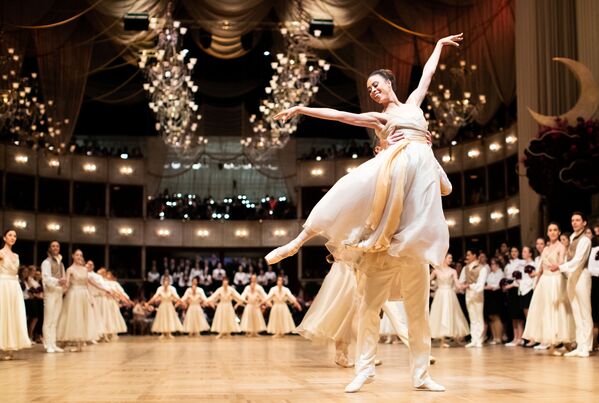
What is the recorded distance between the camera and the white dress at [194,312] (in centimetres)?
2516

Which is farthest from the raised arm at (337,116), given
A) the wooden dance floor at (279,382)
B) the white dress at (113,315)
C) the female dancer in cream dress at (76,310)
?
the white dress at (113,315)

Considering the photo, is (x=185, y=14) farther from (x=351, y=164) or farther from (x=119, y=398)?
(x=119, y=398)

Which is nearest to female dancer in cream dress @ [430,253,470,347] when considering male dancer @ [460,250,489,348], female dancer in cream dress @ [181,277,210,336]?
male dancer @ [460,250,489,348]

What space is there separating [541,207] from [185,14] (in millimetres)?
11443

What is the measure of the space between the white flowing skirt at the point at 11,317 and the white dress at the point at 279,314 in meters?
13.1

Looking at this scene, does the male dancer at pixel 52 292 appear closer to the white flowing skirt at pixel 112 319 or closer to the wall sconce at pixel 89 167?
the white flowing skirt at pixel 112 319

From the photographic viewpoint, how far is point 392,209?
212 inches

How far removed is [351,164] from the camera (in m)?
34.5

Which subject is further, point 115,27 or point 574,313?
point 115,27

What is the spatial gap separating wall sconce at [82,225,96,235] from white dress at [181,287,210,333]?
9.26 m

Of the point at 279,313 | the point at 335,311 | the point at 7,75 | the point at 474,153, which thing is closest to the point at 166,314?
the point at 279,313

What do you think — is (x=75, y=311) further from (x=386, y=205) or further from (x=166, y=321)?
(x=386, y=205)

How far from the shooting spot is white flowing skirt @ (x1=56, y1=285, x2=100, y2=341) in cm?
1427

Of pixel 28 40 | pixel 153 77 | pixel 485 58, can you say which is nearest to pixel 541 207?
pixel 485 58
